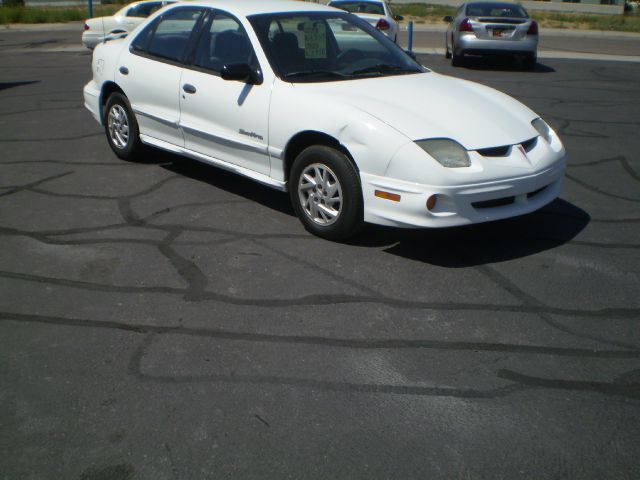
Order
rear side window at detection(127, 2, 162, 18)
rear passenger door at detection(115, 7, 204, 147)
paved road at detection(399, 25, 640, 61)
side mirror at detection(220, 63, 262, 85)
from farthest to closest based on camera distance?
1. paved road at detection(399, 25, 640, 61)
2. rear side window at detection(127, 2, 162, 18)
3. rear passenger door at detection(115, 7, 204, 147)
4. side mirror at detection(220, 63, 262, 85)

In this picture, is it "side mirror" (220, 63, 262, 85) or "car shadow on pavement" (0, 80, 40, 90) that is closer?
"side mirror" (220, 63, 262, 85)

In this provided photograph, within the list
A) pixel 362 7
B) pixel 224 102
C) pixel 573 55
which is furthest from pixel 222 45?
pixel 573 55

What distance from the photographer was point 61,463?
3.08 metres

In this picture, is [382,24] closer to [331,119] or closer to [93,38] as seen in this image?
[93,38]

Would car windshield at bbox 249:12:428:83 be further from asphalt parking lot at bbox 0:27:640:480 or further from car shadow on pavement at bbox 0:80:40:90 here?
car shadow on pavement at bbox 0:80:40:90

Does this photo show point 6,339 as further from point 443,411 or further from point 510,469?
point 510,469

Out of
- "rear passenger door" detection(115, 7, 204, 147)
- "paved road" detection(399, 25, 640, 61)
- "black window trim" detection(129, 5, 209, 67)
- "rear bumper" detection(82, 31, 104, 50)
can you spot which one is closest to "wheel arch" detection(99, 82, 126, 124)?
"rear passenger door" detection(115, 7, 204, 147)

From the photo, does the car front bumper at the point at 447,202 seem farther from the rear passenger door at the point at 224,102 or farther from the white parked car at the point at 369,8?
the white parked car at the point at 369,8

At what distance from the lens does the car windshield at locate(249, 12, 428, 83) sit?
592 centimetres

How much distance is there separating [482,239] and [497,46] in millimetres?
11372

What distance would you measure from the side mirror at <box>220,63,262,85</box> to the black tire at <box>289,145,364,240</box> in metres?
0.78

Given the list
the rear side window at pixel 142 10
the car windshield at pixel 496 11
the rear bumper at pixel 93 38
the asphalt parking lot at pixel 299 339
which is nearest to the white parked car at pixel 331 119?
the asphalt parking lot at pixel 299 339

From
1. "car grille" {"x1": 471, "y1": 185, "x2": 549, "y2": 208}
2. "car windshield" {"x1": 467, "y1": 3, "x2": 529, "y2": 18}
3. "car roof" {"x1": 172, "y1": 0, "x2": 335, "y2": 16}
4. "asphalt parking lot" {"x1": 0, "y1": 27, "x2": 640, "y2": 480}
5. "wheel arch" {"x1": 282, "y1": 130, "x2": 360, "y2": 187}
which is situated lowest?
"asphalt parking lot" {"x1": 0, "y1": 27, "x2": 640, "y2": 480}

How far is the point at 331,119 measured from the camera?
5.27 m
